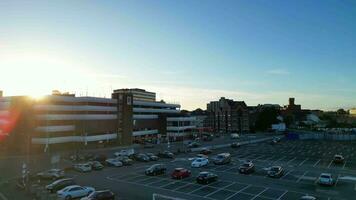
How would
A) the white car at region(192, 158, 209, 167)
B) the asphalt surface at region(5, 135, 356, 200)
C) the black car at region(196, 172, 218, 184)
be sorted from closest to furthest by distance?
1. the asphalt surface at region(5, 135, 356, 200)
2. the black car at region(196, 172, 218, 184)
3. the white car at region(192, 158, 209, 167)

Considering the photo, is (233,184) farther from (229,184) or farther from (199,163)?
(199,163)

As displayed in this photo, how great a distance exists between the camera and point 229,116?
158625 millimetres

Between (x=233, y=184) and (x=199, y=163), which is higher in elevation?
(x=199, y=163)

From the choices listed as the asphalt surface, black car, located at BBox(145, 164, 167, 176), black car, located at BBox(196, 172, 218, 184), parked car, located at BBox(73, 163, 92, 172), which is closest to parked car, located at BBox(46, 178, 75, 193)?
the asphalt surface

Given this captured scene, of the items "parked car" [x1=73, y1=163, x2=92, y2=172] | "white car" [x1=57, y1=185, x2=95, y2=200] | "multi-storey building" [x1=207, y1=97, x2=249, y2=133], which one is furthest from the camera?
"multi-storey building" [x1=207, y1=97, x2=249, y2=133]

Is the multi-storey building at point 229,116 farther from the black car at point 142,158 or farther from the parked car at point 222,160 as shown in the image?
the black car at point 142,158

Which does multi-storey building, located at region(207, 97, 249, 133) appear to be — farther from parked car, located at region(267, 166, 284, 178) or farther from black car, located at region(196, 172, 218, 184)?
black car, located at region(196, 172, 218, 184)

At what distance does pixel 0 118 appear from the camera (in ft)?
265

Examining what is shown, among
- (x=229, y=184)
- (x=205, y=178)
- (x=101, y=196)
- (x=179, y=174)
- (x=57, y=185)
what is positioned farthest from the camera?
(x=179, y=174)

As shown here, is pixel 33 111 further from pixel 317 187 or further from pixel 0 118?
pixel 317 187

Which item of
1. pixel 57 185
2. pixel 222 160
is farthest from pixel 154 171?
pixel 222 160

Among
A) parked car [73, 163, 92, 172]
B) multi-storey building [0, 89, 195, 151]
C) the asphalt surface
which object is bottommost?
the asphalt surface

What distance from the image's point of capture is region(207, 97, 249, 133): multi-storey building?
511 feet

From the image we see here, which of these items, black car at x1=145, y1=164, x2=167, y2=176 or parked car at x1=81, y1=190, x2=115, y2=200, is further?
black car at x1=145, y1=164, x2=167, y2=176
